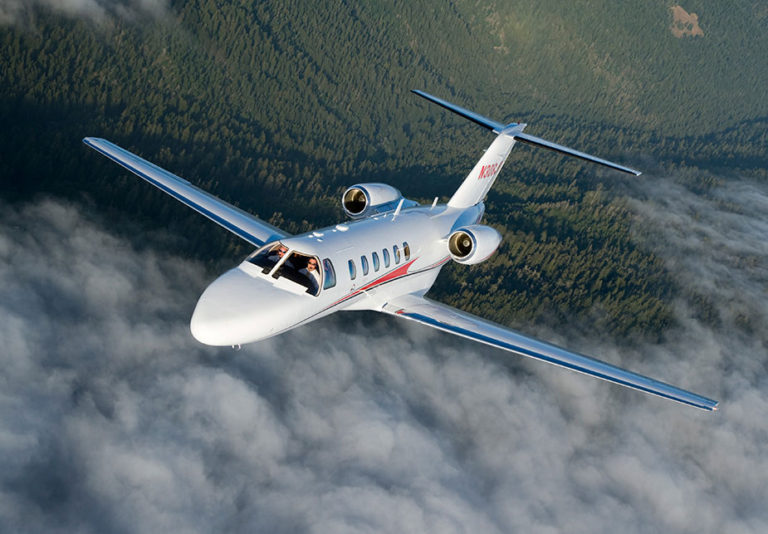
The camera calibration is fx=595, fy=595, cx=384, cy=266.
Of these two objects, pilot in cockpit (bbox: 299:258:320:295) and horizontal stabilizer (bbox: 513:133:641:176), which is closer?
pilot in cockpit (bbox: 299:258:320:295)

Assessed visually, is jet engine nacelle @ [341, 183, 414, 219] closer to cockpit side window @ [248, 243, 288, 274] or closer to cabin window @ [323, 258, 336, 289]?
cabin window @ [323, 258, 336, 289]

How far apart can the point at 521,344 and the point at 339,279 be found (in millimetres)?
8982

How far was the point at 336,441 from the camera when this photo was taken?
7481 cm

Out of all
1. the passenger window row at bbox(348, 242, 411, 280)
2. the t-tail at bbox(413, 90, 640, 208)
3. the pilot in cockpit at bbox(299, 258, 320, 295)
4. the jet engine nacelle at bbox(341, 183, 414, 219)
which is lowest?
the jet engine nacelle at bbox(341, 183, 414, 219)

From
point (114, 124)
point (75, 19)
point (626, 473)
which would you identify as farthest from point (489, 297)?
point (75, 19)

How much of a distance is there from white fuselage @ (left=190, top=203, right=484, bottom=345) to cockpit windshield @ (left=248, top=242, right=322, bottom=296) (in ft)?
0.68

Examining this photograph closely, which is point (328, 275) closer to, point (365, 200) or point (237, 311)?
point (237, 311)

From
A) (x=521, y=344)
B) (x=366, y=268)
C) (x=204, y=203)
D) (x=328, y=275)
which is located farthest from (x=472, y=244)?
(x=204, y=203)

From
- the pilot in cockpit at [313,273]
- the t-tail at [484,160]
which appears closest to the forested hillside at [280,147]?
the t-tail at [484,160]

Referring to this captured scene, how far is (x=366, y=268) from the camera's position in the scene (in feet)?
88.8

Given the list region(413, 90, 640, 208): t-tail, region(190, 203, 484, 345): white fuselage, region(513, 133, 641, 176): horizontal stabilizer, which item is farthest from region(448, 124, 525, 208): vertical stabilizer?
region(190, 203, 484, 345): white fuselage

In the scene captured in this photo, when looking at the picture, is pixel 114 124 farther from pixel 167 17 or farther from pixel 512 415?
pixel 512 415

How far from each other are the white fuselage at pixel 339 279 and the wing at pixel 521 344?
166cm

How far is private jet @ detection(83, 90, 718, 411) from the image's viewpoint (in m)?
22.6
